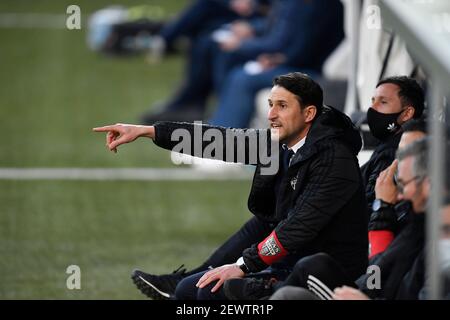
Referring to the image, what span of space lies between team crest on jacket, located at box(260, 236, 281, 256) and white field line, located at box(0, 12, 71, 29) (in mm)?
14197

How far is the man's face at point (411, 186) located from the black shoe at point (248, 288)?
0.74m

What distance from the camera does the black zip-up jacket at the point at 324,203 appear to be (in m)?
4.98

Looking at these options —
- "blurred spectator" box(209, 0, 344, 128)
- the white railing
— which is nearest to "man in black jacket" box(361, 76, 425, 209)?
the white railing

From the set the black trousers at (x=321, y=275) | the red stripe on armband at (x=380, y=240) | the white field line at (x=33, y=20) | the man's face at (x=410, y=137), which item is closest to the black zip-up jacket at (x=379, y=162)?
the red stripe on armband at (x=380, y=240)

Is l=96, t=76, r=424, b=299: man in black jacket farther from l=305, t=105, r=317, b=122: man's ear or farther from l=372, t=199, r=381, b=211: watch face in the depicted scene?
l=305, t=105, r=317, b=122: man's ear

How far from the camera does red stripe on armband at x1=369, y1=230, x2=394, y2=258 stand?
5.29m

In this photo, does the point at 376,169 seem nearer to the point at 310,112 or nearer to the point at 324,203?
the point at 310,112

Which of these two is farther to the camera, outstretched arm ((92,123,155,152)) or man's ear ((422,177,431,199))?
outstretched arm ((92,123,155,152))

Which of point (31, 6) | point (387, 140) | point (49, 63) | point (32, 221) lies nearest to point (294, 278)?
point (387, 140)

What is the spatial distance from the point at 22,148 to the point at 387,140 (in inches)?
245

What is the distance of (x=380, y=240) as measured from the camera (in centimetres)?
532

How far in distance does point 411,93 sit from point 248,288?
1.19 m

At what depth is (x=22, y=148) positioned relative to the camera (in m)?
11.4

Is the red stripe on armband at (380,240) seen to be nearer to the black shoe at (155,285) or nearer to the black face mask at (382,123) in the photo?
the black face mask at (382,123)
